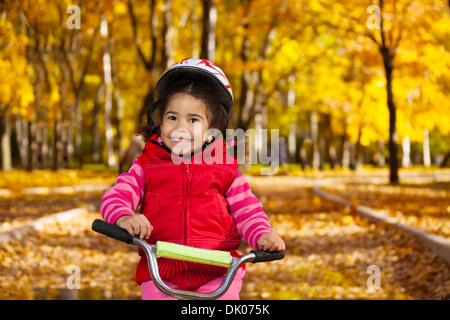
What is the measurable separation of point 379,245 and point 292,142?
136ft

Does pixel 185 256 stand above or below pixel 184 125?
below

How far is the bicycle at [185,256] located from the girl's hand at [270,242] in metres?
0.06

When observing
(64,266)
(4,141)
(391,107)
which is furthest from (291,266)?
(4,141)

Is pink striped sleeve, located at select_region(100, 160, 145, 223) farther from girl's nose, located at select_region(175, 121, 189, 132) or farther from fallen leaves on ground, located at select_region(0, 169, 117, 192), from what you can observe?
fallen leaves on ground, located at select_region(0, 169, 117, 192)

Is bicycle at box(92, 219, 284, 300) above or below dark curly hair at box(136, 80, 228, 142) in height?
below

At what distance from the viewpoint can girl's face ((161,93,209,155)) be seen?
9.02 feet

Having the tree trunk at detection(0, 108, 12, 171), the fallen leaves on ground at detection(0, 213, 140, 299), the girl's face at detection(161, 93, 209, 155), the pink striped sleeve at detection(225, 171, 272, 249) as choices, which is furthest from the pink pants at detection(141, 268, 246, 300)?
the tree trunk at detection(0, 108, 12, 171)

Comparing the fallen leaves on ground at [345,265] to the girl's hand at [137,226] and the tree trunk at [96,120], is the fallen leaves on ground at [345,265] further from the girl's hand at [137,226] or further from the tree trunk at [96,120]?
the tree trunk at [96,120]

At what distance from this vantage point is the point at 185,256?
2.21 m

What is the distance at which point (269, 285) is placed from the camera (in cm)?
693

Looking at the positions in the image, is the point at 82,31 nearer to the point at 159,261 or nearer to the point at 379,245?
the point at 379,245

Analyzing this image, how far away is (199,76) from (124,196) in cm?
71

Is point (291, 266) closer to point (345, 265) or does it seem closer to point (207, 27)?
point (345, 265)

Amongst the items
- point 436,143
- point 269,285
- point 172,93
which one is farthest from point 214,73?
point 436,143
